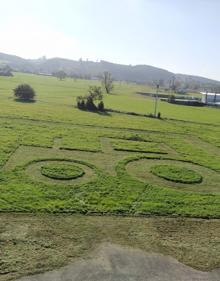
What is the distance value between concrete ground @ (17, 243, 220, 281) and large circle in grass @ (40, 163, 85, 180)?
278 inches

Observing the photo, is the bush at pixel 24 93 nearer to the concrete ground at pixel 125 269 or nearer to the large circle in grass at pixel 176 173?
the large circle in grass at pixel 176 173

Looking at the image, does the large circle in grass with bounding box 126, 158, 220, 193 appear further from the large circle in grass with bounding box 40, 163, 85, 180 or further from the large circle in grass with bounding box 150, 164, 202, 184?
the large circle in grass with bounding box 40, 163, 85, 180

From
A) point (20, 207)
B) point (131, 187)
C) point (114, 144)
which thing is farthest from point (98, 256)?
point (114, 144)

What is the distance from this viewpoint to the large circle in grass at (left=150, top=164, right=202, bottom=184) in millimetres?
19967

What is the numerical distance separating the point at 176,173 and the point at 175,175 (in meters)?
0.51

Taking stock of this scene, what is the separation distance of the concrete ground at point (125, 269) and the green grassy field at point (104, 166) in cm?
336

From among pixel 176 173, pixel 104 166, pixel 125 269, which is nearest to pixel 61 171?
pixel 104 166

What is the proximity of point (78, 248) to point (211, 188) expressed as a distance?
393 inches

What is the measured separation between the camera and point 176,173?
69.3 feet

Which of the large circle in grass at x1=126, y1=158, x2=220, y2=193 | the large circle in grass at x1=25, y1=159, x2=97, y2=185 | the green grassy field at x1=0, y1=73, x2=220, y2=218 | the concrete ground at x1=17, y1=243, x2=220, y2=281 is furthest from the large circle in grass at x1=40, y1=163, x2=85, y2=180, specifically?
the concrete ground at x1=17, y1=243, x2=220, y2=281

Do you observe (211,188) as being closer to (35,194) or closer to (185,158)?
(185,158)

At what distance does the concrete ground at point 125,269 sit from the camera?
32.7ft

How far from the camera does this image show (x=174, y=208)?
15.7 m

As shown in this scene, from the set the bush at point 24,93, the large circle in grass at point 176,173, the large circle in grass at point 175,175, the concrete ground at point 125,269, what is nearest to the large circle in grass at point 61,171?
the large circle in grass at point 175,175
